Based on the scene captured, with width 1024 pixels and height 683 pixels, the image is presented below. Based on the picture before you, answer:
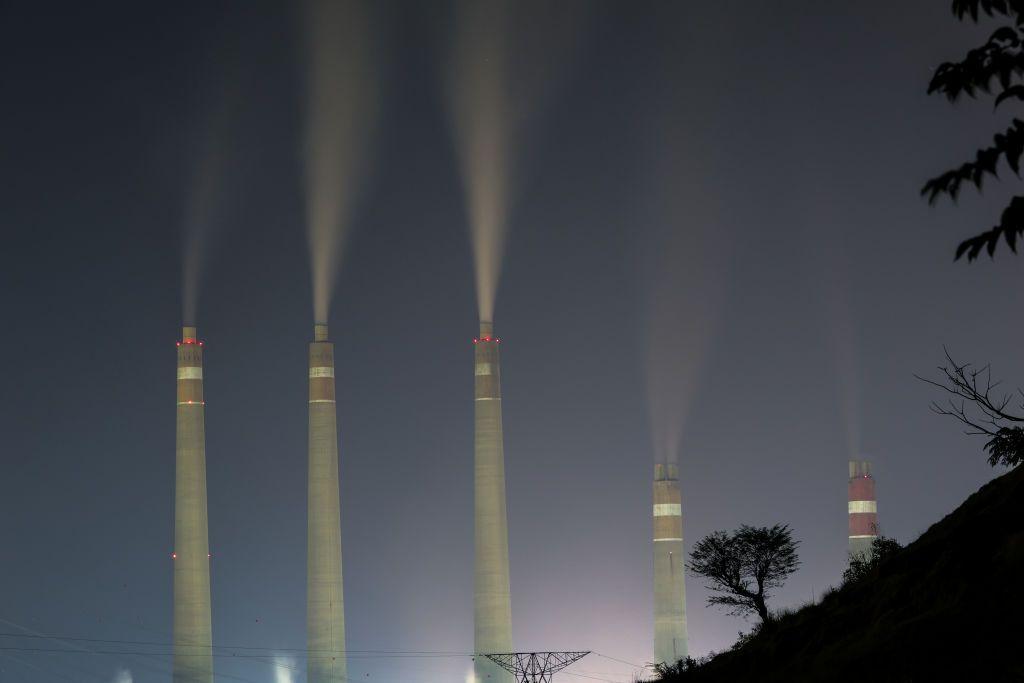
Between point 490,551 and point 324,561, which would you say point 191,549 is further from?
point 490,551

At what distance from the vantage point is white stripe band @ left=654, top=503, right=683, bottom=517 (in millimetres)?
119875

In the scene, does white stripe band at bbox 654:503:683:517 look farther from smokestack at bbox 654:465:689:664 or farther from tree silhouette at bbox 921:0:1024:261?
tree silhouette at bbox 921:0:1024:261

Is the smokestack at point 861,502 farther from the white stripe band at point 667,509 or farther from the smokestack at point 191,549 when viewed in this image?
the smokestack at point 191,549

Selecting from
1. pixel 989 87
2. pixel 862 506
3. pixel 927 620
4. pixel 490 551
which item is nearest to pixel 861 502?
pixel 862 506

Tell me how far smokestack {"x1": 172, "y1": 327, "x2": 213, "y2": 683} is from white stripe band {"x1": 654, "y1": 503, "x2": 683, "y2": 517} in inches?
1309

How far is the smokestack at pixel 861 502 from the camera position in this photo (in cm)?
12150

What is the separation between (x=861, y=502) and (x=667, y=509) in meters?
13.8

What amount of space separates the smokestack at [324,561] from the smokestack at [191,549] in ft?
19.9

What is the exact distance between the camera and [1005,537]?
89.2 ft

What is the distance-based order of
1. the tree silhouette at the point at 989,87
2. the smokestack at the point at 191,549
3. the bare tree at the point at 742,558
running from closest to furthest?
1. the tree silhouette at the point at 989,87
2. the bare tree at the point at 742,558
3. the smokestack at the point at 191,549

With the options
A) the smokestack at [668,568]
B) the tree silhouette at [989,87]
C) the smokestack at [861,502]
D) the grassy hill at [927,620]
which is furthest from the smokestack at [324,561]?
the tree silhouette at [989,87]

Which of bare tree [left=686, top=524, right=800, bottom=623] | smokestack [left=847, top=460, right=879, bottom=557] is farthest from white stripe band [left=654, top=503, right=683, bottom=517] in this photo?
bare tree [left=686, top=524, right=800, bottom=623]

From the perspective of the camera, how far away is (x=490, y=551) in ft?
330

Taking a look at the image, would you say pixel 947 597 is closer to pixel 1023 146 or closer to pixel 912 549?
pixel 912 549
